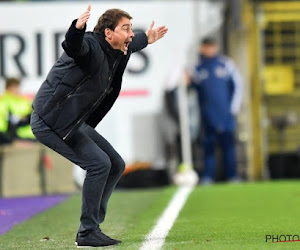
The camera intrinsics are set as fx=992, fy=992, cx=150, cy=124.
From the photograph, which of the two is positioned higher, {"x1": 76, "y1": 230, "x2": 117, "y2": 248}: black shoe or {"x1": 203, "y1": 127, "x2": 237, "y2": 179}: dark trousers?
{"x1": 203, "y1": 127, "x2": 237, "y2": 179}: dark trousers

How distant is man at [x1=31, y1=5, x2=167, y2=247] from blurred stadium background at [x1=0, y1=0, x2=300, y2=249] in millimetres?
7497

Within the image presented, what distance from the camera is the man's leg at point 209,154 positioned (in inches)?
597

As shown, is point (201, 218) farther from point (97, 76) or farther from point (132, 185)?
point (132, 185)

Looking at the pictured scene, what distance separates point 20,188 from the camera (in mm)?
14508

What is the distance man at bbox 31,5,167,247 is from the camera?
673 cm

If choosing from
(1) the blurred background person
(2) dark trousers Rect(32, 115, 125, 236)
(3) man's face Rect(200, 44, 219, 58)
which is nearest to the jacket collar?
(2) dark trousers Rect(32, 115, 125, 236)

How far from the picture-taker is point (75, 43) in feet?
21.0

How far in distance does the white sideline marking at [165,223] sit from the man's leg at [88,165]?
1.41ft

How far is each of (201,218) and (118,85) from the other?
2323mm

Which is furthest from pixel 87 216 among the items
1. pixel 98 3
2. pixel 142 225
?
pixel 98 3

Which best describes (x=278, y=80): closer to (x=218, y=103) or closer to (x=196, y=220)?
(x=218, y=103)

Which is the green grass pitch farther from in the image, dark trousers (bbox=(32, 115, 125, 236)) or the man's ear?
the man's ear

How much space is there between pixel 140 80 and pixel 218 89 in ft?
4.31

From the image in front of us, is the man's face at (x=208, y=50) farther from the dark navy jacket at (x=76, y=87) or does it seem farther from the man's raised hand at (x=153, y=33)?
the dark navy jacket at (x=76, y=87)
